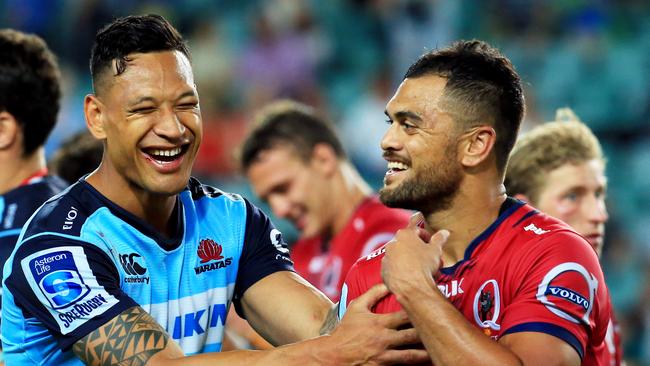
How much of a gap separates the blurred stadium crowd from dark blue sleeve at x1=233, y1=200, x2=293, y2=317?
552 centimetres

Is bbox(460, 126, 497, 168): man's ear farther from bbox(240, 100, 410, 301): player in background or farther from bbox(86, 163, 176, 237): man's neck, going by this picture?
bbox(240, 100, 410, 301): player in background

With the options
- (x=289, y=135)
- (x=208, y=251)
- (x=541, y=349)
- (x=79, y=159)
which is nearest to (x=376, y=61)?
(x=289, y=135)

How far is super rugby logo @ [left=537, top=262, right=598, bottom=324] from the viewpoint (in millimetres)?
3146

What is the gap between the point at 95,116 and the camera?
3.74 meters

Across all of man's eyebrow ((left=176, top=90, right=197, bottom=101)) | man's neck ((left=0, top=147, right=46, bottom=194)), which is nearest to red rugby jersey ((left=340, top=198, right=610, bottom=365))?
man's eyebrow ((left=176, top=90, right=197, bottom=101))

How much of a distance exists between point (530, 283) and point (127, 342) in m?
1.30

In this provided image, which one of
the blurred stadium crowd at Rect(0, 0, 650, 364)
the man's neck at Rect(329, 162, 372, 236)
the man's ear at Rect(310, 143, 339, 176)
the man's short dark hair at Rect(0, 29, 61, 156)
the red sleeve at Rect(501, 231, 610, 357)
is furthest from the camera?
the blurred stadium crowd at Rect(0, 0, 650, 364)

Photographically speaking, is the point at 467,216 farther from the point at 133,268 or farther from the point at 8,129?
the point at 8,129

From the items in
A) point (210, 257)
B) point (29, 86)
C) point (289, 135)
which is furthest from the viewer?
point (289, 135)

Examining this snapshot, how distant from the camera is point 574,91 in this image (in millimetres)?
9844

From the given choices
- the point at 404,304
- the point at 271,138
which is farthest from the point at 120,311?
the point at 271,138

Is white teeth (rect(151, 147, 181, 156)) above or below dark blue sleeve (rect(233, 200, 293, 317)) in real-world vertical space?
above

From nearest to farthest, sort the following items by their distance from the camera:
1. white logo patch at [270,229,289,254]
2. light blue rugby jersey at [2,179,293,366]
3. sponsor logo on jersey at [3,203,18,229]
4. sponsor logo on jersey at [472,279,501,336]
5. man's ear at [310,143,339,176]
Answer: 1. sponsor logo on jersey at [472,279,501,336]
2. light blue rugby jersey at [2,179,293,366]
3. white logo patch at [270,229,289,254]
4. sponsor logo on jersey at [3,203,18,229]
5. man's ear at [310,143,339,176]

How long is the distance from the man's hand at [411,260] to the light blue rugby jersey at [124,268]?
0.76 meters
